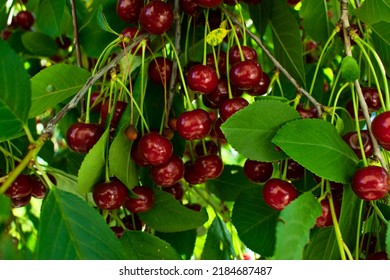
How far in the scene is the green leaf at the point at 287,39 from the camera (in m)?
1.32

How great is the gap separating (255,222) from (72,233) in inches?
17.9

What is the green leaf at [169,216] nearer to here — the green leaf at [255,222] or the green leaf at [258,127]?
the green leaf at [255,222]

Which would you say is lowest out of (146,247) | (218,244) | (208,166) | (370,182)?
(218,244)

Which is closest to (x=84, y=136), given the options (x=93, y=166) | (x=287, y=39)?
(x=93, y=166)

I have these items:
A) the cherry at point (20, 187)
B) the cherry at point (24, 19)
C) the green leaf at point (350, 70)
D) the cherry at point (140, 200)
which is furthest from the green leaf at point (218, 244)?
the cherry at point (24, 19)

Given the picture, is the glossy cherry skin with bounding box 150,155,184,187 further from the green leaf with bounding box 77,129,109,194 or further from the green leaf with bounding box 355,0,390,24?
the green leaf with bounding box 355,0,390,24

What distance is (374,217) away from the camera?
98 centimetres

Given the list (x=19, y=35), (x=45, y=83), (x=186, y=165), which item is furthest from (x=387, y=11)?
(x=19, y=35)

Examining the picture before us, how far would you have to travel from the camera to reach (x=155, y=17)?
1.10 metres

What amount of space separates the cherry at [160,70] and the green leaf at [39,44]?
0.65 metres

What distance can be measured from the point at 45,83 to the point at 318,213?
22.4 inches

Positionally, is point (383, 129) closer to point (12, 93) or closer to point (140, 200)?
point (140, 200)

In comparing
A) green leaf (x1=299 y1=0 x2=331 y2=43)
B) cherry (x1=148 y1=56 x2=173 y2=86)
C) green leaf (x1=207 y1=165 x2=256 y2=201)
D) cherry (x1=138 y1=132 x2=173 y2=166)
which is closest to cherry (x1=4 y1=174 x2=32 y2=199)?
cherry (x1=138 y1=132 x2=173 y2=166)

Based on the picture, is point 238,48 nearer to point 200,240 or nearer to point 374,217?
point 374,217
